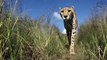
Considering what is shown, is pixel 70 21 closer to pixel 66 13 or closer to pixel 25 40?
pixel 66 13

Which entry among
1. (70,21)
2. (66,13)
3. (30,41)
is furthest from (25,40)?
(70,21)

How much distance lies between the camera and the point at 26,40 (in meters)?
4.98

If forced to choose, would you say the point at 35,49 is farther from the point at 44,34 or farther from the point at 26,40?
the point at 44,34

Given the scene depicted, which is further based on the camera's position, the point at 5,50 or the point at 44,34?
the point at 44,34

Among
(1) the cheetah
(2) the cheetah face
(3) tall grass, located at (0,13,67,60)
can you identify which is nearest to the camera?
(3) tall grass, located at (0,13,67,60)

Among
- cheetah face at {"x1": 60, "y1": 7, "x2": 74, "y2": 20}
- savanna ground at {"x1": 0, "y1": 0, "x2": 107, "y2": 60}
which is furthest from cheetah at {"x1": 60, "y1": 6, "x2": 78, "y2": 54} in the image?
savanna ground at {"x1": 0, "y1": 0, "x2": 107, "y2": 60}

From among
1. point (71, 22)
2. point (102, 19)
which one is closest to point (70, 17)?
point (71, 22)

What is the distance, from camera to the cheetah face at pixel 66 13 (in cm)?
831

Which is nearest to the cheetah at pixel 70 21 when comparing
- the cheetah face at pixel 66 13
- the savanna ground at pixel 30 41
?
the cheetah face at pixel 66 13

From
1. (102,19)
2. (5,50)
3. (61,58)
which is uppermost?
(102,19)

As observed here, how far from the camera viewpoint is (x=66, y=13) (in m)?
8.39

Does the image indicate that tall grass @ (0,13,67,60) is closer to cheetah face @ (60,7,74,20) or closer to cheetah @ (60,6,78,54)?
cheetah face @ (60,7,74,20)

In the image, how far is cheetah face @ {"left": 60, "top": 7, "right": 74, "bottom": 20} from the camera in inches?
327

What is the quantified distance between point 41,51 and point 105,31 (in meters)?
1.36
